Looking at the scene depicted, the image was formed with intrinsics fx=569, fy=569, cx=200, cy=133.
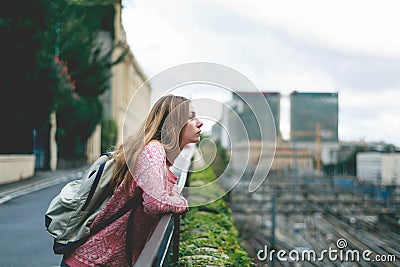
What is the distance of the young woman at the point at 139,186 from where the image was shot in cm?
197

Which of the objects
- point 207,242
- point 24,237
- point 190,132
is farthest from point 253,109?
point 24,237

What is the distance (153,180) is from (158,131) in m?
0.23

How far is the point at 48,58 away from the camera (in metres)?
15.1

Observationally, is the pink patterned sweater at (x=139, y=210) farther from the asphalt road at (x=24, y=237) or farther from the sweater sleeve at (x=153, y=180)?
the asphalt road at (x=24, y=237)

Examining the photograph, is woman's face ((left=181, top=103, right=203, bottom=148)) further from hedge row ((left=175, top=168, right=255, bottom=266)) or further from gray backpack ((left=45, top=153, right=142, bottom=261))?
hedge row ((left=175, top=168, right=255, bottom=266))

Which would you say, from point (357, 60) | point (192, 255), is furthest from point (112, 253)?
point (357, 60)

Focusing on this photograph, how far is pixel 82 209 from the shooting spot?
205 cm

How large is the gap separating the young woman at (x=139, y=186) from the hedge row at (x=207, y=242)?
0.99 metres

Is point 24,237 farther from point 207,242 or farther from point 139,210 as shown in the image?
point 139,210

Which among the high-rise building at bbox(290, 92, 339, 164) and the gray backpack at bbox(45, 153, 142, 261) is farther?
the high-rise building at bbox(290, 92, 339, 164)

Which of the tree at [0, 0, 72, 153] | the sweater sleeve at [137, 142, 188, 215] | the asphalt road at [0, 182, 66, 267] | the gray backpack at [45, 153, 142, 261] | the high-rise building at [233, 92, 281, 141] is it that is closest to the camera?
the sweater sleeve at [137, 142, 188, 215]

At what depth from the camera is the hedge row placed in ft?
11.3

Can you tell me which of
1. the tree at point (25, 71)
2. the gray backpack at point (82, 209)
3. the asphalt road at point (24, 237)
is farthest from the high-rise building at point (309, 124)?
the gray backpack at point (82, 209)

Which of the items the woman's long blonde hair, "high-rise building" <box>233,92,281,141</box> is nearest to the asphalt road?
"high-rise building" <box>233,92,281,141</box>
